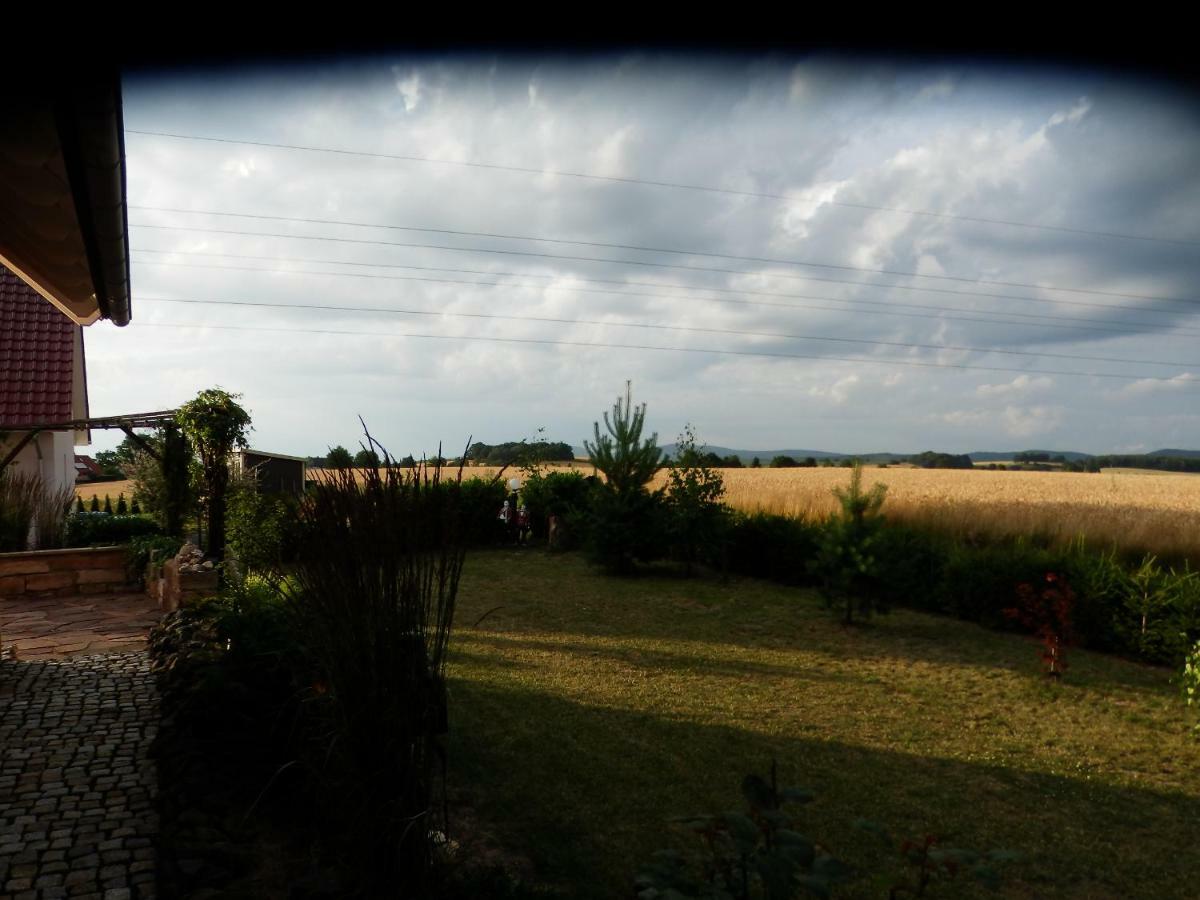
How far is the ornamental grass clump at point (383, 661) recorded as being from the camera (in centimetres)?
271

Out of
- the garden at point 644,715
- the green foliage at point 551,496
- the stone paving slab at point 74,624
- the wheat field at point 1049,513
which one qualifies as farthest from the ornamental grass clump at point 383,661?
the green foliage at point 551,496

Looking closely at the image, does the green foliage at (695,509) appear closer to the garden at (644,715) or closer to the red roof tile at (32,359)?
the garden at (644,715)

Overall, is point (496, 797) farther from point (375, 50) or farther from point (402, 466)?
point (375, 50)

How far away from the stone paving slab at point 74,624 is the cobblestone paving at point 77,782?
2.22ft

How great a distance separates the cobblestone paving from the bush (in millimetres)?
5636

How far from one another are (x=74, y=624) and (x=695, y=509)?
362 inches

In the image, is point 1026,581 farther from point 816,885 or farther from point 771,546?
point 816,885

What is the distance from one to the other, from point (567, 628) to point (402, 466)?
690cm

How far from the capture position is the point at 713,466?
46.8ft

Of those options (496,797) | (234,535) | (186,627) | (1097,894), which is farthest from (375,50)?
(234,535)

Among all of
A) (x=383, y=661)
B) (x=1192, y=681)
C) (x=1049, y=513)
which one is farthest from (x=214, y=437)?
(x=1049, y=513)

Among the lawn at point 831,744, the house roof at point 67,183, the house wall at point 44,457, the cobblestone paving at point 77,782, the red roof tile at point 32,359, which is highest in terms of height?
the red roof tile at point 32,359

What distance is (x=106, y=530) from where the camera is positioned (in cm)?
1124

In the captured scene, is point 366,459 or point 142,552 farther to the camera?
point 142,552
